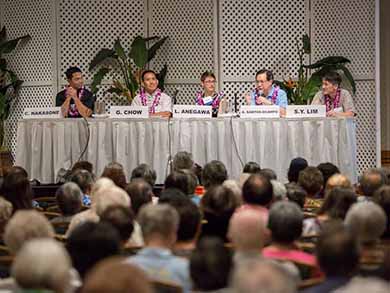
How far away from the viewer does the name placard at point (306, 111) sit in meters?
7.71

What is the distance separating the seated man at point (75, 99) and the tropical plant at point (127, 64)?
1.06 m

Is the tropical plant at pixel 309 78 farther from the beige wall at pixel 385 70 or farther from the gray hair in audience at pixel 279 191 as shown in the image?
the gray hair in audience at pixel 279 191

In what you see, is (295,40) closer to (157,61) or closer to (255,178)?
(157,61)

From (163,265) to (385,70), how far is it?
26.4ft

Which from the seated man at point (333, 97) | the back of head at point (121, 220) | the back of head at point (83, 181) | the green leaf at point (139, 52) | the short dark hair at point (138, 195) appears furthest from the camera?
the green leaf at point (139, 52)

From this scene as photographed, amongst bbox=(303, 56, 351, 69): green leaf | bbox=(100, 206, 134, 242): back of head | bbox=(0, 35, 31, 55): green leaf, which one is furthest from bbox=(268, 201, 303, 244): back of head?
bbox=(0, 35, 31, 55): green leaf

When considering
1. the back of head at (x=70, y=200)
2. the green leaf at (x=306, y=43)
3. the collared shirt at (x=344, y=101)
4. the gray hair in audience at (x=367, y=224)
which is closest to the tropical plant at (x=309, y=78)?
the green leaf at (x=306, y=43)

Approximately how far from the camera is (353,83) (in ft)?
30.8

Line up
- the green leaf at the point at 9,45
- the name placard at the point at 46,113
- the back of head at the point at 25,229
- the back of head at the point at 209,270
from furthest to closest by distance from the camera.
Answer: the green leaf at the point at 9,45 < the name placard at the point at 46,113 < the back of head at the point at 25,229 < the back of head at the point at 209,270

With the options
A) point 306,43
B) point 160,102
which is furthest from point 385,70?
point 160,102

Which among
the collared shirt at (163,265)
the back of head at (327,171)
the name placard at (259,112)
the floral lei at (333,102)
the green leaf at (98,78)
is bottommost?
the collared shirt at (163,265)

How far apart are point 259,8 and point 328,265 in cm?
732

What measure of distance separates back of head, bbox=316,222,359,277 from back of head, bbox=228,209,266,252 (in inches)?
17.5

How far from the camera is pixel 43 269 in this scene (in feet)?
7.59
